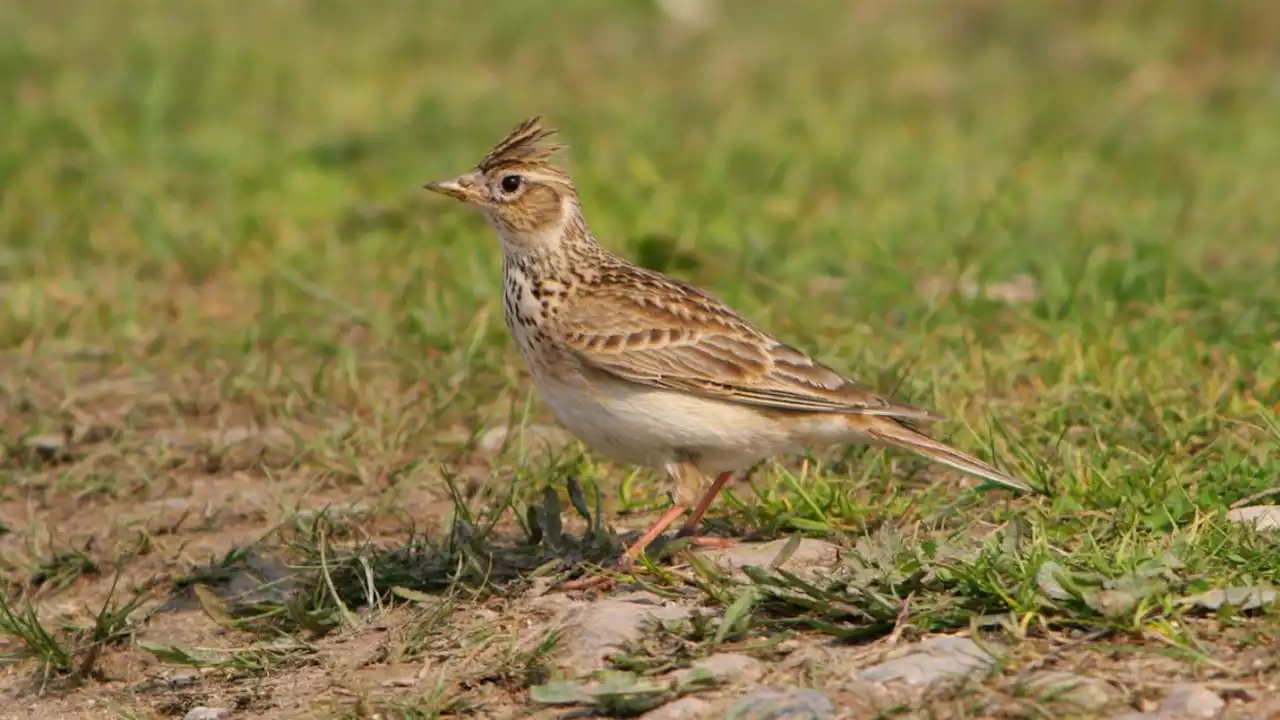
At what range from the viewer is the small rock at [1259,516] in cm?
521

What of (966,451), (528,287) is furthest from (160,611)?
(966,451)

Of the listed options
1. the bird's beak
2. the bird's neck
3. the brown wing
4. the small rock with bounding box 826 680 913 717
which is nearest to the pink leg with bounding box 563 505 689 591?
the brown wing

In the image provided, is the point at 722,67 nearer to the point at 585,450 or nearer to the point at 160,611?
the point at 585,450

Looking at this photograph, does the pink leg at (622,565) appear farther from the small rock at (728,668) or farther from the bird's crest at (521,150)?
the bird's crest at (521,150)

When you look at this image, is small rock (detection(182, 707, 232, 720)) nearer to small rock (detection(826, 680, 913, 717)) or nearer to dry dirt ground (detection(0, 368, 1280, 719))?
dry dirt ground (detection(0, 368, 1280, 719))

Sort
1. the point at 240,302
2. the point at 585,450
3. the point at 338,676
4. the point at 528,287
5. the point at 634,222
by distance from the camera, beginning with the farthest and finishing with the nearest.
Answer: the point at 634,222
the point at 240,302
the point at 585,450
the point at 528,287
the point at 338,676

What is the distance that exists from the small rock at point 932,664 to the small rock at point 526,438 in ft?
7.51

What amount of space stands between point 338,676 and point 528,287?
1.47 m

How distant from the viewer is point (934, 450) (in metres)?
5.70

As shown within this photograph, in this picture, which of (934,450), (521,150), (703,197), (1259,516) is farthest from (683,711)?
(703,197)

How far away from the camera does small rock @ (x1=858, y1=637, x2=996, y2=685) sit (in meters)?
4.56

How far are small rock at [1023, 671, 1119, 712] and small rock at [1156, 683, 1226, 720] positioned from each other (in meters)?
0.12

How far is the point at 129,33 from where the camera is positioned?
12.5 m

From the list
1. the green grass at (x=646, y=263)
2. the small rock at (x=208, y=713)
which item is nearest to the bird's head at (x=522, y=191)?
the green grass at (x=646, y=263)
